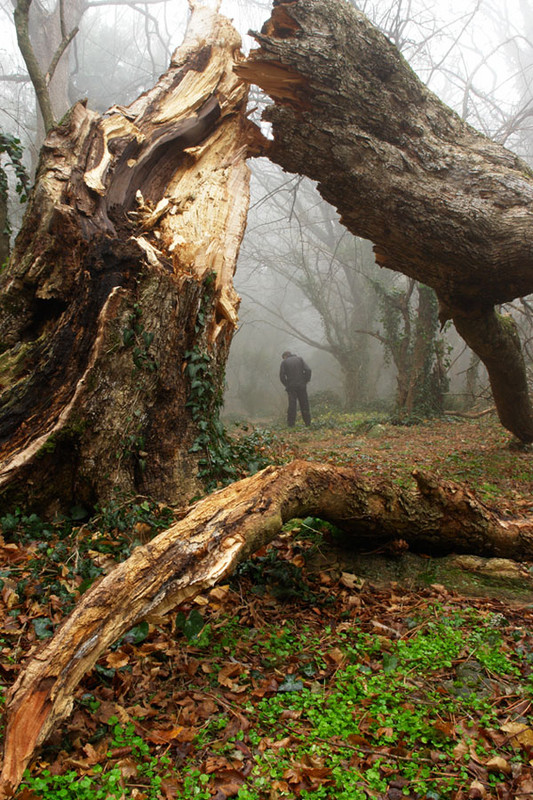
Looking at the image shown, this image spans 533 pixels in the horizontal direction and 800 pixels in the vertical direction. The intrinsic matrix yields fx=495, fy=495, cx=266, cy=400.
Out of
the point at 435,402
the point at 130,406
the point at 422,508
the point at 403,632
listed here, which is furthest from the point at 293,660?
the point at 435,402

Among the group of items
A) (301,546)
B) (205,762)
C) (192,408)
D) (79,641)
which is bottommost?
(205,762)

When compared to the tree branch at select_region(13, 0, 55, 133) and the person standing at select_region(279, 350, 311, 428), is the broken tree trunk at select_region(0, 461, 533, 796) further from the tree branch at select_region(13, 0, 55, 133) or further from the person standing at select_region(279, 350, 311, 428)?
the person standing at select_region(279, 350, 311, 428)

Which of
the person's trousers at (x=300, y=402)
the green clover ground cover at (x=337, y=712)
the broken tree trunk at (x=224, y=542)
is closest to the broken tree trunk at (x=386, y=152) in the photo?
the broken tree trunk at (x=224, y=542)

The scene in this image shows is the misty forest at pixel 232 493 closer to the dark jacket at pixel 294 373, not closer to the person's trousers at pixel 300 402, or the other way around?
the person's trousers at pixel 300 402

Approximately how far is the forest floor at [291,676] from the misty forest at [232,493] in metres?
0.01

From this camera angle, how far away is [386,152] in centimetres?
498

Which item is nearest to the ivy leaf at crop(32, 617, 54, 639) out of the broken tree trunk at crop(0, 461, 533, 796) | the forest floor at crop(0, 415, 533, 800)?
the forest floor at crop(0, 415, 533, 800)

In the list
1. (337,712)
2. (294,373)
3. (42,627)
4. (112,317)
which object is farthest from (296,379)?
(337,712)

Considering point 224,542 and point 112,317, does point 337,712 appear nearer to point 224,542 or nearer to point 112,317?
point 224,542

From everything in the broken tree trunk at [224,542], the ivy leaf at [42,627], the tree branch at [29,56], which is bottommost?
the ivy leaf at [42,627]

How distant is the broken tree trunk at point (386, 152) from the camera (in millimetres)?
4812

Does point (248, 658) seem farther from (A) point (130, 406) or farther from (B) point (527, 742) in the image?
(A) point (130, 406)

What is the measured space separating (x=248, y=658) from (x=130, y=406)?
2.02 metres

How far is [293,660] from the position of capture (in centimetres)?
244
